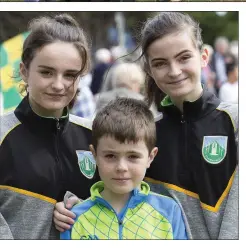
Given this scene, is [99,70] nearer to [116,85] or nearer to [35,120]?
[116,85]

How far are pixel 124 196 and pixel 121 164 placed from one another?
0.48 feet

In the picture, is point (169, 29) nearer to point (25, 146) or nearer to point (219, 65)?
point (25, 146)

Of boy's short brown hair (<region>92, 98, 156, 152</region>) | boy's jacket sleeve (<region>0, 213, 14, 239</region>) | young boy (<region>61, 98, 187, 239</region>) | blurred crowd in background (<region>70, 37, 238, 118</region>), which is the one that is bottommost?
boy's jacket sleeve (<region>0, 213, 14, 239</region>)

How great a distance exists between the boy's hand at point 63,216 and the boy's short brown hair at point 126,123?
0.23m

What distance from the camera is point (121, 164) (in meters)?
1.80

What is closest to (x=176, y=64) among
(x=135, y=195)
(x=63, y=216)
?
(x=135, y=195)

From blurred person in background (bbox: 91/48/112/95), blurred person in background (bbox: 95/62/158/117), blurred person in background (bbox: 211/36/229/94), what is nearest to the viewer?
blurred person in background (bbox: 95/62/158/117)

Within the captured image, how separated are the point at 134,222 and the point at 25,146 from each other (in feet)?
1.65

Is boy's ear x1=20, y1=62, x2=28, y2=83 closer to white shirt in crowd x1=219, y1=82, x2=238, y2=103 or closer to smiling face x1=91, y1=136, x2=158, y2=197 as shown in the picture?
smiling face x1=91, y1=136, x2=158, y2=197

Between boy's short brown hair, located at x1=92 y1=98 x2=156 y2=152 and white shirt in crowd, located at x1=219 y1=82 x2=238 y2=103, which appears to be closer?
boy's short brown hair, located at x1=92 y1=98 x2=156 y2=152

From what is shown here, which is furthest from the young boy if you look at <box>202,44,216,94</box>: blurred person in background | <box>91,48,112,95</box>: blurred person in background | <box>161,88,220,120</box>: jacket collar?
<box>91,48,112,95</box>: blurred person in background

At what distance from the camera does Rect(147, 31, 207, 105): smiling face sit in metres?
1.85

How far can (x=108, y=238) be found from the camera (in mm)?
1824

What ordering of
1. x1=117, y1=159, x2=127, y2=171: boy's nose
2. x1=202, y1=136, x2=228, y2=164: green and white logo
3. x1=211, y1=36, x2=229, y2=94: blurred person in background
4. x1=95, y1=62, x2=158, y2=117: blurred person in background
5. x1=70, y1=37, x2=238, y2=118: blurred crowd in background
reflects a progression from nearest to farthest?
x1=117, y1=159, x2=127, y2=171: boy's nose
x1=202, y1=136, x2=228, y2=164: green and white logo
x1=70, y1=37, x2=238, y2=118: blurred crowd in background
x1=95, y1=62, x2=158, y2=117: blurred person in background
x1=211, y1=36, x2=229, y2=94: blurred person in background
